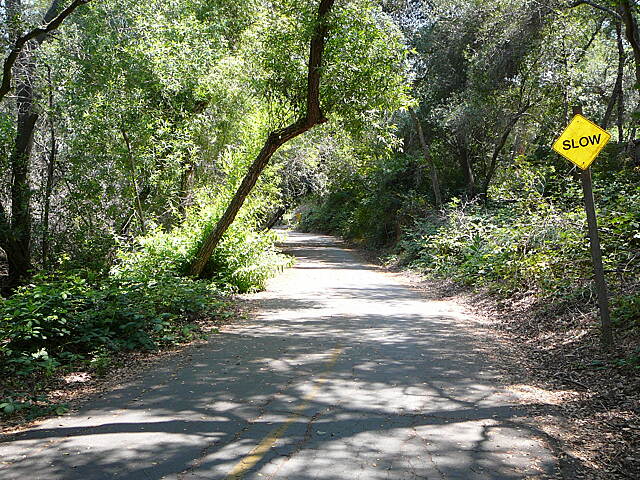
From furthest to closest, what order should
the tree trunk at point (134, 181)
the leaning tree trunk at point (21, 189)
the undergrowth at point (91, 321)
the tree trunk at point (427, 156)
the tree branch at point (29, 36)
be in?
the tree trunk at point (427, 156), the tree trunk at point (134, 181), the leaning tree trunk at point (21, 189), the tree branch at point (29, 36), the undergrowth at point (91, 321)

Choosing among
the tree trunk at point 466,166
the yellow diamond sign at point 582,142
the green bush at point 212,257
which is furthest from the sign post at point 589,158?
the tree trunk at point 466,166

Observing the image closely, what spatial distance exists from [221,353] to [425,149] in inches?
A: 726

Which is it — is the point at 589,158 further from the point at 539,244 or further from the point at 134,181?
the point at 134,181

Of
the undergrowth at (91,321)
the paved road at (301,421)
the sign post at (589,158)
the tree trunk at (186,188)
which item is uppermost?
the tree trunk at (186,188)

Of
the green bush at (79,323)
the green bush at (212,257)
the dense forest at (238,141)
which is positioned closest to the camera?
the green bush at (79,323)

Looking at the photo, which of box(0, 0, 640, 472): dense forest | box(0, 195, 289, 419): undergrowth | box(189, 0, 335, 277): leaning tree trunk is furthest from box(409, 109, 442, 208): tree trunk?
box(0, 195, 289, 419): undergrowth

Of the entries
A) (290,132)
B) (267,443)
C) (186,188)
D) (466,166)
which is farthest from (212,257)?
(466,166)

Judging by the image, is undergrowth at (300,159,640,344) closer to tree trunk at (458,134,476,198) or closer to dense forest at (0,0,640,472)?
dense forest at (0,0,640,472)

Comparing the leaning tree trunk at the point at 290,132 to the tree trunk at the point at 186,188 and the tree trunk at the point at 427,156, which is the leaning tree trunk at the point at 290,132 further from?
the tree trunk at the point at 427,156

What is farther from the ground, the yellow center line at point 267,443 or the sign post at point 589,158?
the sign post at point 589,158

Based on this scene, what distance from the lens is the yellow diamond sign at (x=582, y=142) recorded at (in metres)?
7.34

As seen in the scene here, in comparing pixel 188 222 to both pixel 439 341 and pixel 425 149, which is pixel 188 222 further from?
pixel 425 149

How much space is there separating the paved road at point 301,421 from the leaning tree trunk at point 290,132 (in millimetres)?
5577

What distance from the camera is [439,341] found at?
9.30 meters
